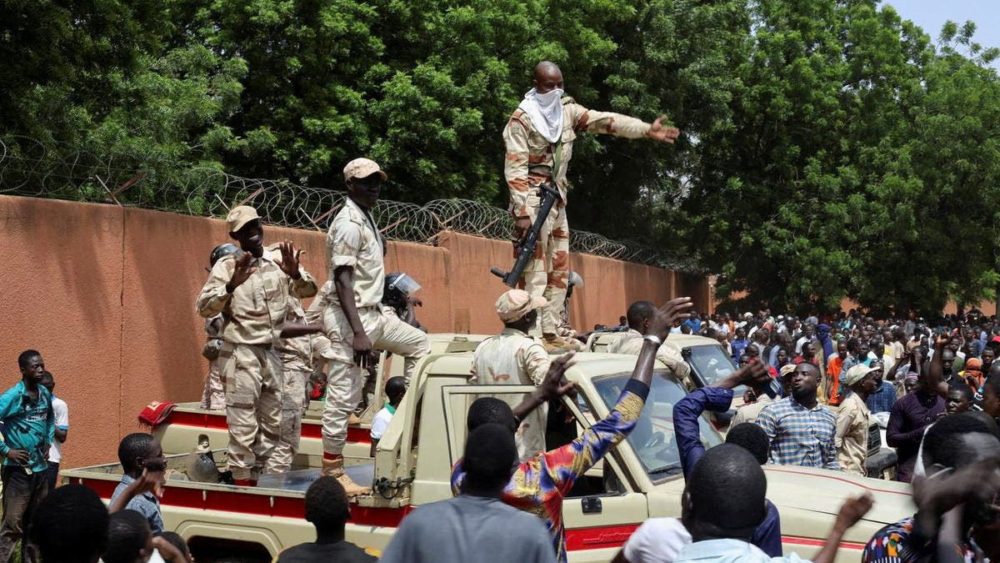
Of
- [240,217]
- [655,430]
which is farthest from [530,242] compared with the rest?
[655,430]

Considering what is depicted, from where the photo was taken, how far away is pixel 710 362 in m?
10.0

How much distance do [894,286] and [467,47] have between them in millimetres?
18255

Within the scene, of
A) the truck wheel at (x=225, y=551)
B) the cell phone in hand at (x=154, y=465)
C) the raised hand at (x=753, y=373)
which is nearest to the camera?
the raised hand at (x=753, y=373)

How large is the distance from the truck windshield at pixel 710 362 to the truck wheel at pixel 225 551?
4207mm

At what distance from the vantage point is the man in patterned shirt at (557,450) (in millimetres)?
4207

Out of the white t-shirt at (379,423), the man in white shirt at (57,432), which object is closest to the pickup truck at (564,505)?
the white t-shirt at (379,423)

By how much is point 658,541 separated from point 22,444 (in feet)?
22.1

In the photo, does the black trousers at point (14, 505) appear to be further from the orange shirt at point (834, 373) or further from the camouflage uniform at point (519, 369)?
the orange shirt at point (834, 373)

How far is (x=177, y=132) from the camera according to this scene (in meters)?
17.0

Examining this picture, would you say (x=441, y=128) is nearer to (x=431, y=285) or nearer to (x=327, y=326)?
(x=431, y=285)

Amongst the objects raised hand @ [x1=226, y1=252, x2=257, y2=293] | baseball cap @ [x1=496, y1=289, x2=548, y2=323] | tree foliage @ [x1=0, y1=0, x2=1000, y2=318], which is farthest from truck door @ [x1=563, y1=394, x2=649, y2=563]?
tree foliage @ [x1=0, y1=0, x2=1000, y2=318]

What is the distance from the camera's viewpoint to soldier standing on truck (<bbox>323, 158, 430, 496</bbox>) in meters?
7.01

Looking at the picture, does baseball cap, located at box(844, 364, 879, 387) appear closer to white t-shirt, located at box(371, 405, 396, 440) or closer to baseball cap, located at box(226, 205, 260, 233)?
white t-shirt, located at box(371, 405, 396, 440)

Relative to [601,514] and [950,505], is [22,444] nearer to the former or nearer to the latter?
[601,514]
